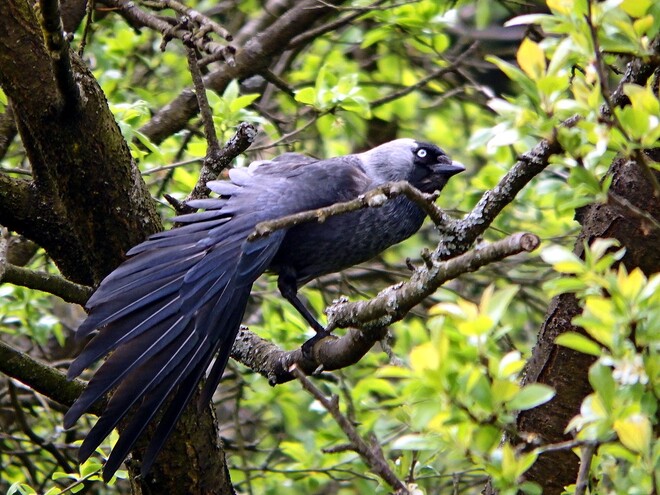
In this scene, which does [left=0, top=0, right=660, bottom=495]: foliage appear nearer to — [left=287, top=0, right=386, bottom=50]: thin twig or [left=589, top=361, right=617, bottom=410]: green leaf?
[left=589, top=361, right=617, bottom=410]: green leaf

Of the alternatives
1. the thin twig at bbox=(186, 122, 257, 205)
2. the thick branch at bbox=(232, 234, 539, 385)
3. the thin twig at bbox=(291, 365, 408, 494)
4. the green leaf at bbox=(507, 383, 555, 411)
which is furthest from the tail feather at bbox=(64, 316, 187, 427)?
the green leaf at bbox=(507, 383, 555, 411)

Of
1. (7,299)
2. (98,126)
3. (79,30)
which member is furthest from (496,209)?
(79,30)

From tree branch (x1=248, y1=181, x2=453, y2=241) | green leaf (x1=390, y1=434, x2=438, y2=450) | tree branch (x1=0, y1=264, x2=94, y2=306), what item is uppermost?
tree branch (x1=0, y1=264, x2=94, y2=306)

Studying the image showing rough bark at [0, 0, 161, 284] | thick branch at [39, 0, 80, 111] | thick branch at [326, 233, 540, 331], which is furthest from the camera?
rough bark at [0, 0, 161, 284]

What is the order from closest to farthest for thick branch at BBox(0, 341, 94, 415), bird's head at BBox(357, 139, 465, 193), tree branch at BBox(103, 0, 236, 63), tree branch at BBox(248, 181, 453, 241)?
tree branch at BBox(248, 181, 453, 241) → thick branch at BBox(0, 341, 94, 415) → tree branch at BBox(103, 0, 236, 63) → bird's head at BBox(357, 139, 465, 193)

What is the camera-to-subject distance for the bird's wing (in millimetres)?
2934

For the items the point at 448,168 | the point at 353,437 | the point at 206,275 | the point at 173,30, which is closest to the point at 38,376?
the point at 206,275

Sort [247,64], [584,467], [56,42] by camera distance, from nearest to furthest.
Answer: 1. [584,467]
2. [56,42]
3. [247,64]

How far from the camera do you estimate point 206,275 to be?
3.46 meters

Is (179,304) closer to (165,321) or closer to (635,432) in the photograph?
(165,321)

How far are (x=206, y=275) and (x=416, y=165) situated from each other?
1.53 meters

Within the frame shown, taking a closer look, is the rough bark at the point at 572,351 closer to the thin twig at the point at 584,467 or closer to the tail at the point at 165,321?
the thin twig at the point at 584,467

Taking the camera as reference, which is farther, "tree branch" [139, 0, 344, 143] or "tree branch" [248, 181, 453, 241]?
"tree branch" [139, 0, 344, 143]

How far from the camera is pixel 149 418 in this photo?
2938mm
